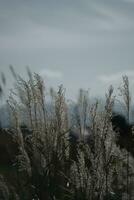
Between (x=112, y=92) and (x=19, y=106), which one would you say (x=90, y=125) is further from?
(x=19, y=106)

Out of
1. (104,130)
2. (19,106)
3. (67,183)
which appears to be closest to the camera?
(104,130)

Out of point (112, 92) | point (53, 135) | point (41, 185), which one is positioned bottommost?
point (41, 185)

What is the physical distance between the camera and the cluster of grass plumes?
5.49 m

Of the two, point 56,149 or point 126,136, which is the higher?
point 126,136

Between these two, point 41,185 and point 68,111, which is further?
point 68,111

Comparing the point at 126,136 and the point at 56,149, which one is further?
the point at 126,136

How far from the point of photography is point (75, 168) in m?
5.69

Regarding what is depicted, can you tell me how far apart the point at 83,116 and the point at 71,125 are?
0.27m

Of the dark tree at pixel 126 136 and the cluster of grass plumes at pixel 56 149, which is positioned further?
the dark tree at pixel 126 136

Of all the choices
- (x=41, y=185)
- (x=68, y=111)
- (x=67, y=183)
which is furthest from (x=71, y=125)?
(x=41, y=185)

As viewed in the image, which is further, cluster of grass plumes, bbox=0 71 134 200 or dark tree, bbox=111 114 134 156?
dark tree, bbox=111 114 134 156

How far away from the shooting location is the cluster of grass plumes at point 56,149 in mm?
5492

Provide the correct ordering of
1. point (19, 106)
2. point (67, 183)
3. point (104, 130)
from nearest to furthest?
point (104, 130)
point (19, 106)
point (67, 183)

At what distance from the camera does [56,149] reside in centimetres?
562
